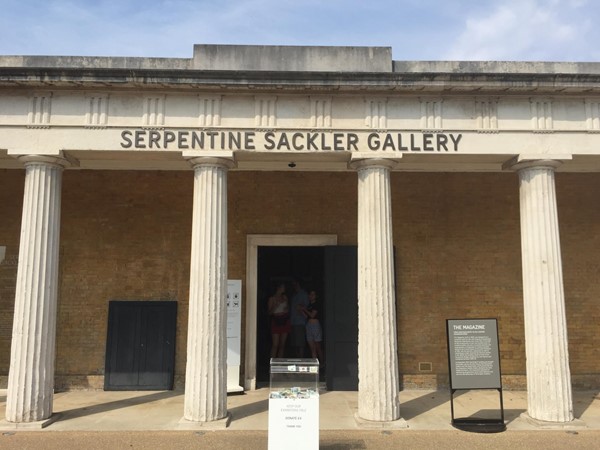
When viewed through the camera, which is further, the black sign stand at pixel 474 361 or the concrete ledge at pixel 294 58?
the concrete ledge at pixel 294 58

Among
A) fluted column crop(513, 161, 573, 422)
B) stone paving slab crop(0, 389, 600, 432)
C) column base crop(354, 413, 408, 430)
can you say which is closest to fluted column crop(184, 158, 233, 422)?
stone paving slab crop(0, 389, 600, 432)

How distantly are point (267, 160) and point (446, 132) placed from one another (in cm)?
331

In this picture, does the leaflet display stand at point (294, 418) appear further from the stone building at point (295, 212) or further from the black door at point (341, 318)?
the black door at point (341, 318)

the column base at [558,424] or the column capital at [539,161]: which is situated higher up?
the column capital at [539,161]

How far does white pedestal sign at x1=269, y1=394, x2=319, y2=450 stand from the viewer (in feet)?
20.4

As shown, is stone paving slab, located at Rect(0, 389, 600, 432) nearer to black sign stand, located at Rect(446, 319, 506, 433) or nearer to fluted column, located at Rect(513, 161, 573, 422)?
black sign stand, located at Rect(446, 319, 506, 433)

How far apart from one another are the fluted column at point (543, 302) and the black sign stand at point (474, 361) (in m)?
0.72

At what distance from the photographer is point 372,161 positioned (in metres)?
8.76

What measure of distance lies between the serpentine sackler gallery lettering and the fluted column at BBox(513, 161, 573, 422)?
1.63 metres

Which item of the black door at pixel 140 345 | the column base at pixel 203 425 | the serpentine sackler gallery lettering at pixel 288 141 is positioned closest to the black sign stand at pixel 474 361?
the serpentine sackler gallery lettering at pixel 288 141

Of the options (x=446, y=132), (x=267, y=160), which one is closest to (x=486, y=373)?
(x=446, y=132)

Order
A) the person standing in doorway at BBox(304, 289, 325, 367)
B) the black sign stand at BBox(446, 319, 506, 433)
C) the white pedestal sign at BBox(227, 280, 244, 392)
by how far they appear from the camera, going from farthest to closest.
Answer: the person standing in doorway at BBox(304, 289, 325, 367)
the white pedestal sign at BBox(227, 280, 244, 392)
the black sign stand at BBox(446, 319, 506, 433)

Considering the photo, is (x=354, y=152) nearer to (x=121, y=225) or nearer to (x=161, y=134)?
(x=161, y=134)

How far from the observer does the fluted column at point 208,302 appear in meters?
8.23
